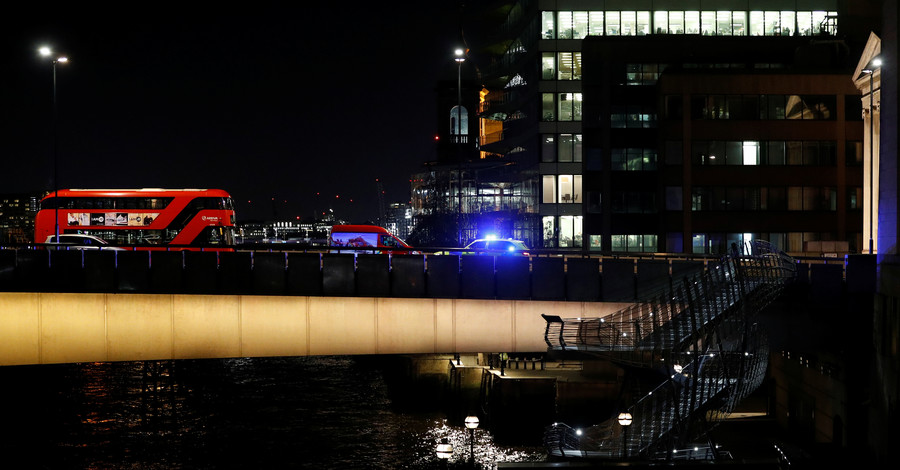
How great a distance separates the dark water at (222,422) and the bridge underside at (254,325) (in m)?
12.0

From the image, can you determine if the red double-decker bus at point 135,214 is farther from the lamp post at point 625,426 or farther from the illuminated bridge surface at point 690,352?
the lamp post at point 625,426

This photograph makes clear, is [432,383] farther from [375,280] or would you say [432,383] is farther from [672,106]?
[375,280]

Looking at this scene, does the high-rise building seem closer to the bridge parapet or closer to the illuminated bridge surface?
the bridge parapet

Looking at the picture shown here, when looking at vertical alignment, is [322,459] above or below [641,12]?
below

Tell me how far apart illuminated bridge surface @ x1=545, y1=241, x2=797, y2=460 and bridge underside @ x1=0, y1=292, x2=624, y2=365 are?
2599 mm

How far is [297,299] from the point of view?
34625 mm

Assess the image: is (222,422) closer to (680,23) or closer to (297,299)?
(297,299)

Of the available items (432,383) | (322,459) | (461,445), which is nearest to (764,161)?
(432,383)

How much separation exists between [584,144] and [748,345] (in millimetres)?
53195

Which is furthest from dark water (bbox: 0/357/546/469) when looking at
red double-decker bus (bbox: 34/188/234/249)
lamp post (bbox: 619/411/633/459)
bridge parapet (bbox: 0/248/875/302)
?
lamp post (bbox: 619/411/633/459)

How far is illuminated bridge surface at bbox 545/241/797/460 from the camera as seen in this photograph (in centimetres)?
2980

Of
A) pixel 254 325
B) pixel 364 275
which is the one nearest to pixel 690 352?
pixel 364 275

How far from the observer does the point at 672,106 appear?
255ft

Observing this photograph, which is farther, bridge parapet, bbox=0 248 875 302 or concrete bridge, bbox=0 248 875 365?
bridge parapet, bbox=0 248 875 302
